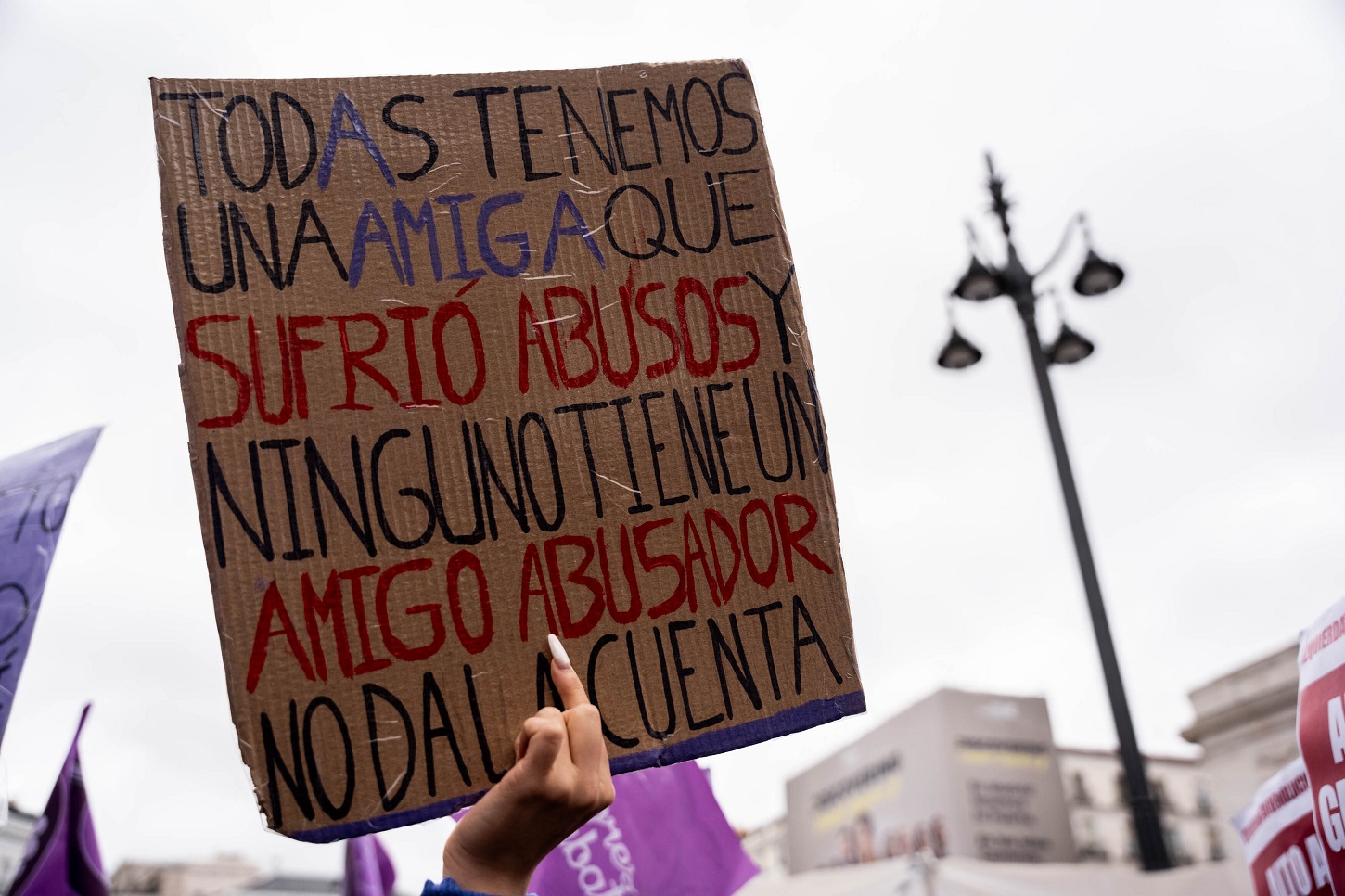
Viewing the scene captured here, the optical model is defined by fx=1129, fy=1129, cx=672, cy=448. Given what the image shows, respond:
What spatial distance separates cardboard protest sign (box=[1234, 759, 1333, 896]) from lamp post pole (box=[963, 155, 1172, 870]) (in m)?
3.12

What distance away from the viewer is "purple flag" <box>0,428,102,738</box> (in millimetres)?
3090

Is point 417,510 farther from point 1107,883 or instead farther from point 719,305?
point 1107,883

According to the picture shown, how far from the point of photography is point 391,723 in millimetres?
1669

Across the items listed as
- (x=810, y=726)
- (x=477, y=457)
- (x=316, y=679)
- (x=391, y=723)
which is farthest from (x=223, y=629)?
(x=810, y=726)

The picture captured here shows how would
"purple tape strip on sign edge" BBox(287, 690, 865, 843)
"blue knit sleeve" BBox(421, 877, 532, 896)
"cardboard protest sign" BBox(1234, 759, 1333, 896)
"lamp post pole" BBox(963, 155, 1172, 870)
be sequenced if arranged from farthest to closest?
1. "lamp post pole" BBox(963, 155, 1172, 870)
2. "cardboard protest sign" BBox(1234, 759, 1333, 896)
3. "purple tape strip on sign edge" BBox(287, 690, 865, 843)
4. "blue knit sleeve" BBox(421, 877, 532, 896)

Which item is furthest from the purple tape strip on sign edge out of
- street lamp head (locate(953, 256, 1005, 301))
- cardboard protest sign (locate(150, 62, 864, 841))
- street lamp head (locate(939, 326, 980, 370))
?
street lamp head (locate(939, 326, 980, 370))

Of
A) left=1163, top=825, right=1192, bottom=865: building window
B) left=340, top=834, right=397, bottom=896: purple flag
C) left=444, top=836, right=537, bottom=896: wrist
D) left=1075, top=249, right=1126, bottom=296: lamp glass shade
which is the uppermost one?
left=1075, top=249, right=1126, bottom=296: lamp glass shade

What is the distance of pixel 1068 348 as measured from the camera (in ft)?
24.8

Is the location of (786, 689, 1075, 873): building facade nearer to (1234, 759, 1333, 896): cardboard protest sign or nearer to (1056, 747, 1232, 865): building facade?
(1056, 747, 1232, 865): building facade

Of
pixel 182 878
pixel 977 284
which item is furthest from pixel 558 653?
pixel 182 878

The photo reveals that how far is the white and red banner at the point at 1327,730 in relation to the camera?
2172 mm

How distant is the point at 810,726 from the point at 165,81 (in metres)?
1.53

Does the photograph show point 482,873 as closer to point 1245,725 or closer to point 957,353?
point 957,353

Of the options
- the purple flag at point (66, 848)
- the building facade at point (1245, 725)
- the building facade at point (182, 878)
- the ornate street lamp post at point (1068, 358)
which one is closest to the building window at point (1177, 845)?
the building facade at point (1245, 725)
